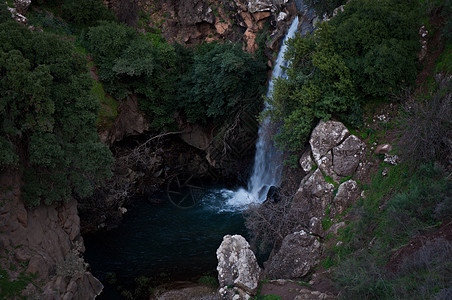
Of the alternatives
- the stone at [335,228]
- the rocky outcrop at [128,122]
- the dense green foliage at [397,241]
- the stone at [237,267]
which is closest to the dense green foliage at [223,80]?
the rocky outcrop at [128,122]

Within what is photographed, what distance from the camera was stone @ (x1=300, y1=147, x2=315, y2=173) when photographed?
16688 mm

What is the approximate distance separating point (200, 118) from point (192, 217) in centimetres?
728

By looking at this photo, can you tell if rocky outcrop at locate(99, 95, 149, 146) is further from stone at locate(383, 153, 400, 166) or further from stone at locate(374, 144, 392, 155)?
stone at locate(383, 153, 400, 166)

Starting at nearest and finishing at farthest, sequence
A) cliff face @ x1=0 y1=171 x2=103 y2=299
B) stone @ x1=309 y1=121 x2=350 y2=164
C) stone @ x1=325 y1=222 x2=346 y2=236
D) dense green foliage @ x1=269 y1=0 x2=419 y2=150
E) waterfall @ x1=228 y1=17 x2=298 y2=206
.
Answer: cliff face @ x1=0 y1=171 x2=103 y2=299 < stone @ x1=325 y1=222 x2=346 y2=236 < dense green foliage @ x1=269 y1=0 x2=419 y2=150 < stone @ x1=309 y1=121 x2=350 y2=164 < waterfall @ x1=228 y1=17 x2=298 y2=206

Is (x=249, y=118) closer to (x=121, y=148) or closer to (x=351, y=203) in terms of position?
(x=121, y=148)

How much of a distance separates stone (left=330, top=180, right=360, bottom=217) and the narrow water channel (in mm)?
6719

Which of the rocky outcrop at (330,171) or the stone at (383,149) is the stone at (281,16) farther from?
the stone at (383,149)

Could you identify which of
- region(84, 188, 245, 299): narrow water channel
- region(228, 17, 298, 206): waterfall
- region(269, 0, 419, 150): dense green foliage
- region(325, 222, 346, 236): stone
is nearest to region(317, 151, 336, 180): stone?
region(269, 0, 419, 150): dense green foliage

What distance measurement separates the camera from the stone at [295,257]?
14.1 metres

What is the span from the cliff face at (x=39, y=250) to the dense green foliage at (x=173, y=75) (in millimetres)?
10812

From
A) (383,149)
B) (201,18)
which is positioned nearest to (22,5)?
(201,18)

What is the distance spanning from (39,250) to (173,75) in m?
15.3

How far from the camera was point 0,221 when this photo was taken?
14.0 metres

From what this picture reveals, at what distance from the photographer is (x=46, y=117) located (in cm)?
1541
